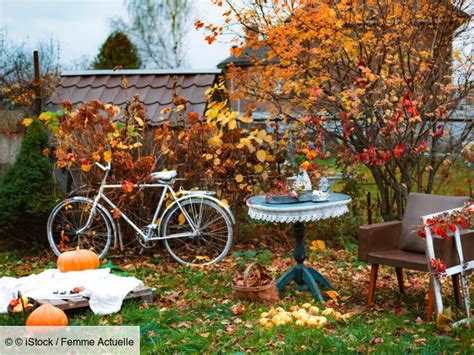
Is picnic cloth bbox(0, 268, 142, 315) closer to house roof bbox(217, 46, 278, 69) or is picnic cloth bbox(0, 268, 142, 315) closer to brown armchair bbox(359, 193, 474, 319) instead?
brown armchair bbox(359, 193, 474, 319)

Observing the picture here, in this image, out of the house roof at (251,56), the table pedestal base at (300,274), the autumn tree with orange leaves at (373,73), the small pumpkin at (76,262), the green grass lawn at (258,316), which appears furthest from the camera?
the house roof at (251,56)

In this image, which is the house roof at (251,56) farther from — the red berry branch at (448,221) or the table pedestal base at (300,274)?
the red berry branch at (448,221)

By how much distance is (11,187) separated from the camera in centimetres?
723

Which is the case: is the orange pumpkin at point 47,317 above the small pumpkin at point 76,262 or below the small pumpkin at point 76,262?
below

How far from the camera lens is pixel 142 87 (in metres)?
8.34

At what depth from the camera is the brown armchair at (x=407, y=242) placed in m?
5.05

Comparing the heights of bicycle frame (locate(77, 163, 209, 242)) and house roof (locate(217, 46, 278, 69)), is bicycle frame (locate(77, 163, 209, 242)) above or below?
below

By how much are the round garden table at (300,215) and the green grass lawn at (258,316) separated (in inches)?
4.8

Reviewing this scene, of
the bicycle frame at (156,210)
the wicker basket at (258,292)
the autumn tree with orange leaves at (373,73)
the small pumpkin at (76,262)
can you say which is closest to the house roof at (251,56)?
the autumn tree with orange leaves at (373,73)

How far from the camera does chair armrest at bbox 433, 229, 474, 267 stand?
4867 millimetres

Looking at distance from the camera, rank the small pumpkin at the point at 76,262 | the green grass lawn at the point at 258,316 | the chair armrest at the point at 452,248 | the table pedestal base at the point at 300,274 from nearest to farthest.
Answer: the green grass lawn at the point at 258,316 < the chair armrest at the point at 452,248 < the table pedestal base at the point at 300,274 < the small pumpkin at the point at 76,262

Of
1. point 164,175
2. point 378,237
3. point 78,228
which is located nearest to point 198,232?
point 164,175

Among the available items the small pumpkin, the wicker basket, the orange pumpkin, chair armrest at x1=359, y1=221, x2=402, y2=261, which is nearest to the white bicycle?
the small pumpkin

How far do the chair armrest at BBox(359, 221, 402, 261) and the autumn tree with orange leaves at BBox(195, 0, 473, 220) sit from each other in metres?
1.30
